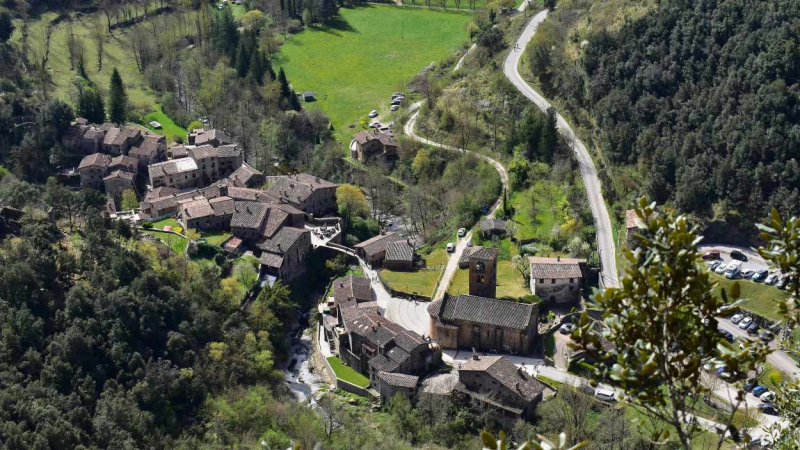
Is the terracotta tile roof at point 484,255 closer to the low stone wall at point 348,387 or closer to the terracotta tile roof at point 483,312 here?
the terracotta tile roof at point 483,312

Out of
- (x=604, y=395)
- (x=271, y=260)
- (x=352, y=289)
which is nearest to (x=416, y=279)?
(x=352, y=289)

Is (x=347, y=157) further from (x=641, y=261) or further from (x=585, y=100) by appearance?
(x=641, y=261)

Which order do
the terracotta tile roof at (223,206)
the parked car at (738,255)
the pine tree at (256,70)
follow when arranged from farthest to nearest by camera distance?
1. the pine tree at (256,70)
2. the terracotta tile roof at (223,206)
3. the parked car at (738,255)

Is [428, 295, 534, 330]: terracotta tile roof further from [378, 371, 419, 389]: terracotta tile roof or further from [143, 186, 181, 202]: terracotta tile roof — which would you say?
[143, 186, 181, 202]: terracotta tile roof

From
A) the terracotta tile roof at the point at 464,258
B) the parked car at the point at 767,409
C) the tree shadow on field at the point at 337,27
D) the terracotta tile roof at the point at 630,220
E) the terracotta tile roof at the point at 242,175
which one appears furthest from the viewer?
the tree shadow on field at the point at 337,27

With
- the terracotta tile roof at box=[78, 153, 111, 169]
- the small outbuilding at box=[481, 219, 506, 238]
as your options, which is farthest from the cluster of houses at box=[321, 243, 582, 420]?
the terracotta tile roof at box=[78, 153, 111, 169]

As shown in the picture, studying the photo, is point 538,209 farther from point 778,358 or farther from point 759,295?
point 778,358

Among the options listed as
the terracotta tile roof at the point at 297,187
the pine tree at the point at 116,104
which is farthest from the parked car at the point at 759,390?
the pine tree at the point at 116,104
